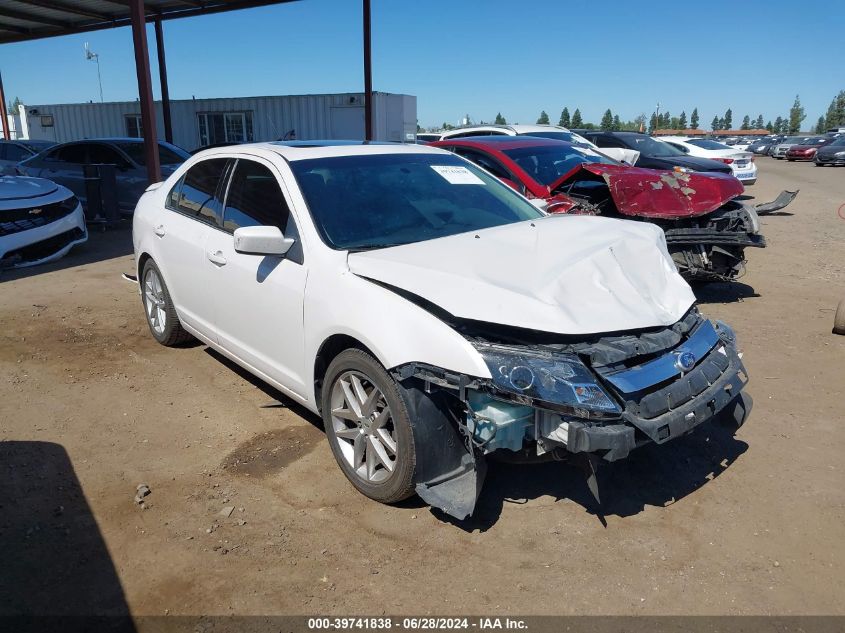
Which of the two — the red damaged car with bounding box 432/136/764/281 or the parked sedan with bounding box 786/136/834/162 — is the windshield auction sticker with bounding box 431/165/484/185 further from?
the parked sedan with bounding box 786/136/834/162

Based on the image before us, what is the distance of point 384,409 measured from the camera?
9.76 feet

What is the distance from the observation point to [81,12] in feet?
53.1

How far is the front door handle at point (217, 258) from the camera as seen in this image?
4012 mm

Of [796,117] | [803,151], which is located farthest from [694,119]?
[803,151]

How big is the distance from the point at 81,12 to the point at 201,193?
50.0 ft

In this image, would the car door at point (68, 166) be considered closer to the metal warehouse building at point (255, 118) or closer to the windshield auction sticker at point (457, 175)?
the metal warehouse building at point (255, 118)

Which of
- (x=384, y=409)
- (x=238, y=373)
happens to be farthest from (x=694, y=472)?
(x=238, y=373)

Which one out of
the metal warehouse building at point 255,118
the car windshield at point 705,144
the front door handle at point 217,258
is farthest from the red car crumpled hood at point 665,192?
the metal warehouse building at point 255,118

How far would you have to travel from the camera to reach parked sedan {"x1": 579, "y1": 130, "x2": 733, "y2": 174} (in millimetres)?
13812

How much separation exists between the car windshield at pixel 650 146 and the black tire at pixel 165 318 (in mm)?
12787

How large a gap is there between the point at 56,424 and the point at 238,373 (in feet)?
4.15

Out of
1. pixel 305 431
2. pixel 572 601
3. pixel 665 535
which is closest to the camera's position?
pixel 572 601

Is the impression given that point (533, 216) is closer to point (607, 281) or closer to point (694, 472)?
point (607, 281)

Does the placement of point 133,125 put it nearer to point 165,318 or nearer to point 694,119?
point 165,318
